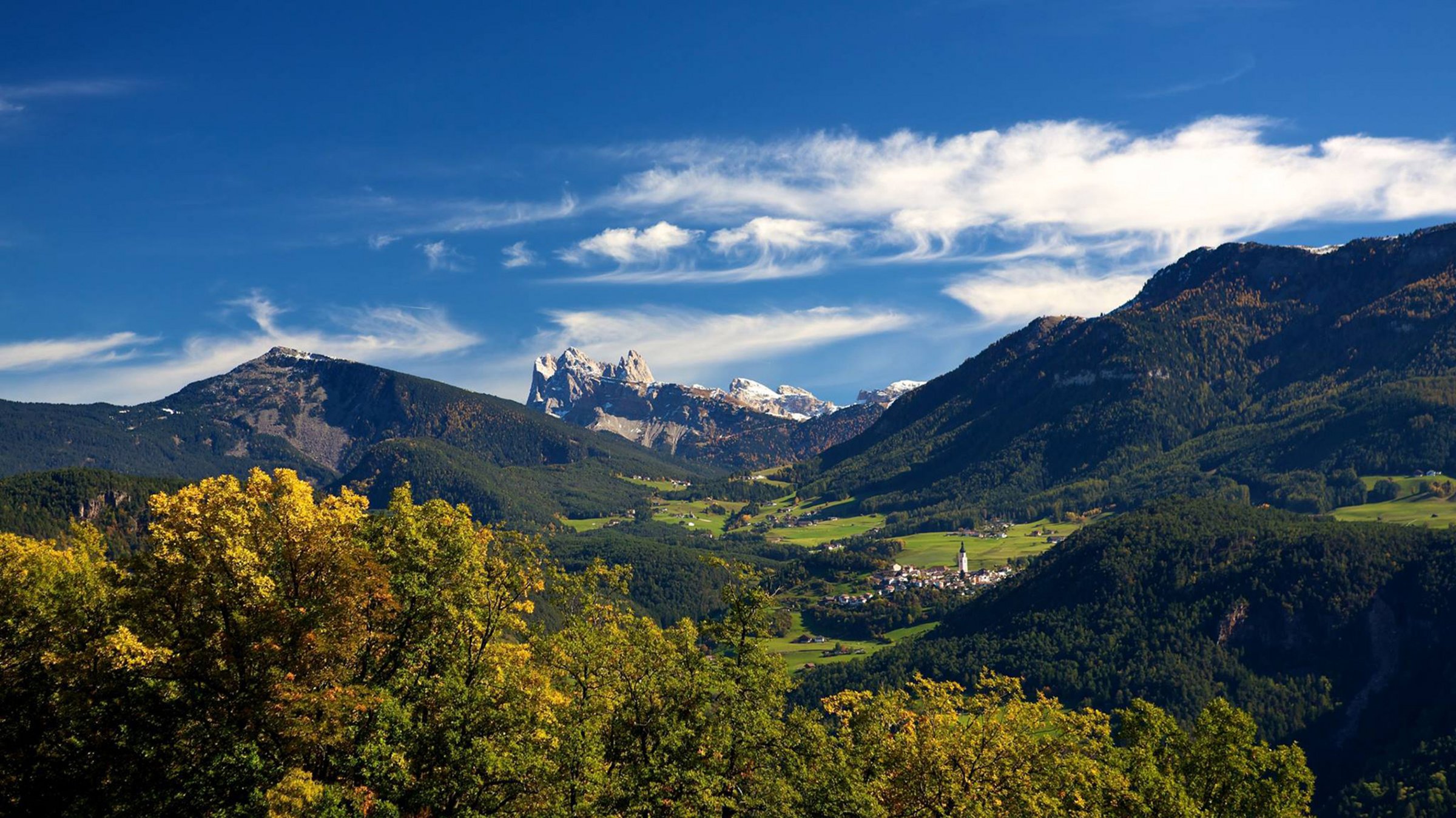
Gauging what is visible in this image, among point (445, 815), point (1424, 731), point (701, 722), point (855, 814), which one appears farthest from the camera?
point (1424, 731)

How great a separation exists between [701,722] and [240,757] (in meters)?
21.7

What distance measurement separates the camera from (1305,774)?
46.9 m

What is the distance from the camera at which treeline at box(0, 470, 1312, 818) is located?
131 ft

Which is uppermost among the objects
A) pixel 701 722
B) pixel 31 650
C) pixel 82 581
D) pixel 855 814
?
pixel 82 581

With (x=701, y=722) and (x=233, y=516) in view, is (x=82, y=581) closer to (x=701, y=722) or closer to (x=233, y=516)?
(x=233, y=516)

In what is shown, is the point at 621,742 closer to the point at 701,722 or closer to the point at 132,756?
the point at 701,722

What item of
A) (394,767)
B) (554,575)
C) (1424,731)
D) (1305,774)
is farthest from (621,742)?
(1424,731)

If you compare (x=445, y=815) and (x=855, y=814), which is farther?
(x=855, y=814)

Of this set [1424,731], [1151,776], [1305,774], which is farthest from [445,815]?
[1424,731]

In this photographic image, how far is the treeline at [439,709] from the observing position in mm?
39938

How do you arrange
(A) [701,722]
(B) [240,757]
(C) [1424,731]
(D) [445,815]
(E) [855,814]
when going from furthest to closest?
1. (C) [1424,731]
2. (A) [701,722]
3. (E) [855,814]
4. (D) [445,815]
5. (B) [240,757]

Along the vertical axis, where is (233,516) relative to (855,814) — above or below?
above

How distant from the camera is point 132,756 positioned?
1591 inches

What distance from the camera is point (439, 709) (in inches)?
1688
